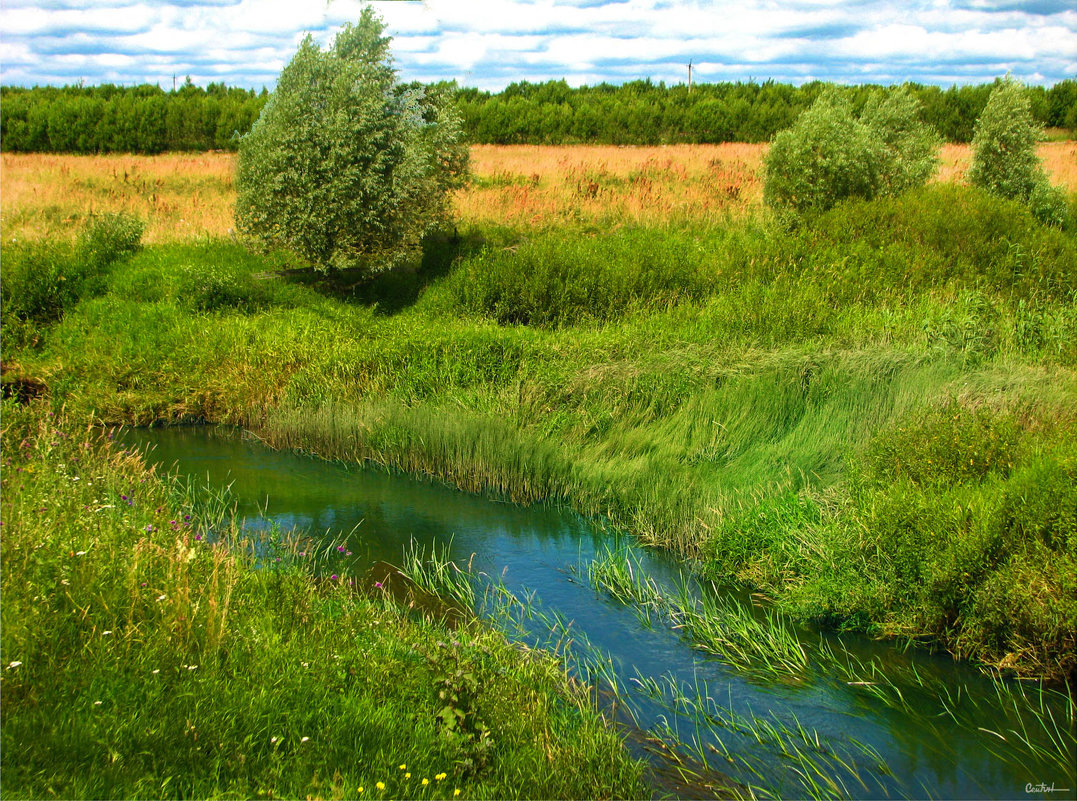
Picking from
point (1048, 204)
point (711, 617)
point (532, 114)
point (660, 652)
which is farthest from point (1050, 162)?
point (660, 652)

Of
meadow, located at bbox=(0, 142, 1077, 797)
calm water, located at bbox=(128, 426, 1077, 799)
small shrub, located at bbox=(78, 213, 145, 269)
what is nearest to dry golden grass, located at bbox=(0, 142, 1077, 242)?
meadow, located at bbox=(0, 142, 1077, 797)

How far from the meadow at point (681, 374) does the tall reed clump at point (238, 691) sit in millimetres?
116

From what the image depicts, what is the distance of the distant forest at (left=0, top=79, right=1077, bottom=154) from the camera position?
35.5 meters

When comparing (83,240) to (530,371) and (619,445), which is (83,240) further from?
(619,445)

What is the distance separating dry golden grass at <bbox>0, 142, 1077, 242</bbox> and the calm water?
435 inches

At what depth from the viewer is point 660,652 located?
5977mm

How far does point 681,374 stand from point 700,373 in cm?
24

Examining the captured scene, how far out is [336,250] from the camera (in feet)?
50.0

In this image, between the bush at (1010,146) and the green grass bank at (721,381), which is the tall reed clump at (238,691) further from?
the bush at (1010,146)

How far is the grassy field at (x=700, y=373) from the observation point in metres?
6.10

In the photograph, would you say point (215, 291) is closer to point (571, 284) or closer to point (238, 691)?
point (571, 284)

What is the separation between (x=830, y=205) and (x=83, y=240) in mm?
15519

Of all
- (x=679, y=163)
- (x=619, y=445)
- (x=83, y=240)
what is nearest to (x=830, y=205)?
(x=679, y=163)

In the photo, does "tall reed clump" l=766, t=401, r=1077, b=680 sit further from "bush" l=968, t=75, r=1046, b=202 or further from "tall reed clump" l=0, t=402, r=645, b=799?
"bush" l=968, t=75, r=1046, b=202
